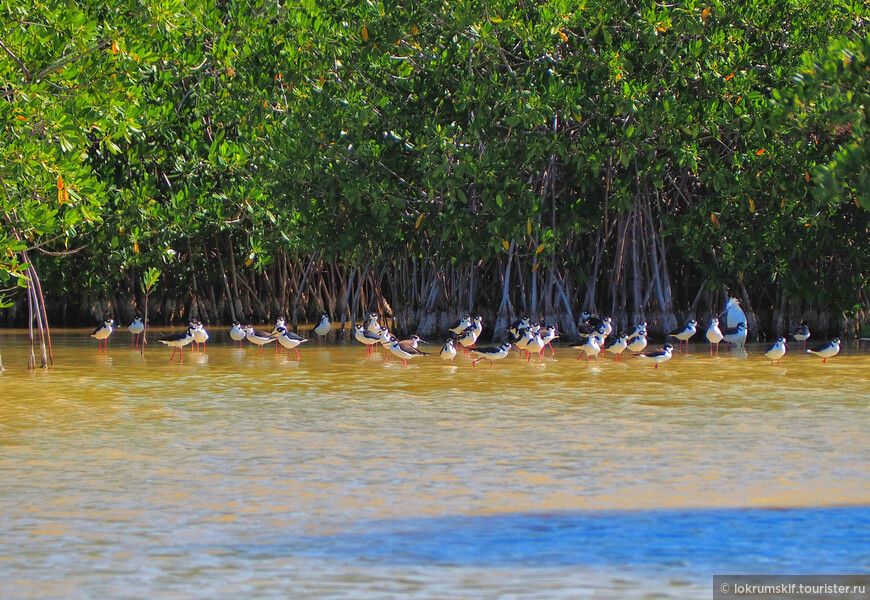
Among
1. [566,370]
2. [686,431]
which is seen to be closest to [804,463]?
[686,431]

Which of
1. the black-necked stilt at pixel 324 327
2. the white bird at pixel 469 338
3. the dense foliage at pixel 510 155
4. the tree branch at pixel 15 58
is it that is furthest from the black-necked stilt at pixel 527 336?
the tree branch at pixel 15 58

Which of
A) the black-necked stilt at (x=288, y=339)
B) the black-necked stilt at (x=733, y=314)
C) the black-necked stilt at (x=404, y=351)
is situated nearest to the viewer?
the black-necked stilt at (x=404, y=351)

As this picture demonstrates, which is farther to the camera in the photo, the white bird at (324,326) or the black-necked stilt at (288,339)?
the white bird at (324,326)

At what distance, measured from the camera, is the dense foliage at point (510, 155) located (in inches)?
647

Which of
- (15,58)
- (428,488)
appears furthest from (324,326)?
(428,488)

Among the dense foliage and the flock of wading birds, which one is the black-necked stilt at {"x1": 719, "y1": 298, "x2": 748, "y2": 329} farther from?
the dense foliage

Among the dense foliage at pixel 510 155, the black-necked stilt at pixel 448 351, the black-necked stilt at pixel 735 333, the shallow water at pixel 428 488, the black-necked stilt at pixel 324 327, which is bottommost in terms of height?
the black-necked stilt at pixel 324 327

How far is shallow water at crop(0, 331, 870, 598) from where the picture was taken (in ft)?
17.4

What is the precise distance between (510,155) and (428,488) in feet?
34.9

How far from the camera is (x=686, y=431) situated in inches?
355

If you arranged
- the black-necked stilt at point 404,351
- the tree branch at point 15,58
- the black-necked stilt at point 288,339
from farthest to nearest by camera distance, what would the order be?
the black-necked stilt at point 288,339 → the black-necked stilt at point 404,351 → the tree branch at point 15,58

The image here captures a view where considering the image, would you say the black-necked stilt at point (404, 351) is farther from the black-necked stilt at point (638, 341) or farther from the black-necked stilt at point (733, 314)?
the black-necked stilt at point (733, 314)

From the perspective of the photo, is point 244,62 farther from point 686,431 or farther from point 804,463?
point 804,463

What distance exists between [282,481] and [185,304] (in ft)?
64.3
